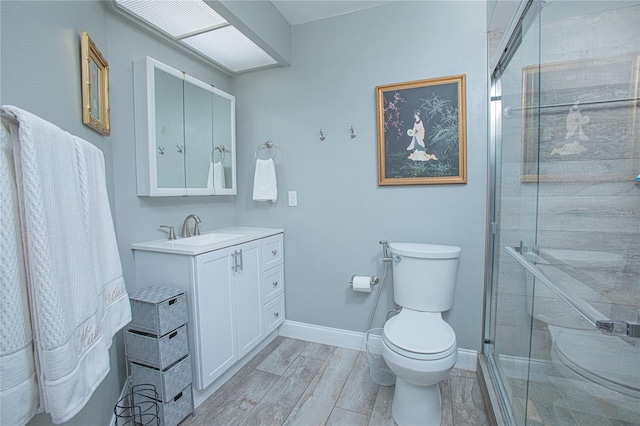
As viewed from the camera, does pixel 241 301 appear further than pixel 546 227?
Yes

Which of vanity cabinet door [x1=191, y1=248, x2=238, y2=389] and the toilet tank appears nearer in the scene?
vanity cabinet door [x1=191, y1=248, x2=238, y2=389]

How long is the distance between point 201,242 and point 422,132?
159 cm

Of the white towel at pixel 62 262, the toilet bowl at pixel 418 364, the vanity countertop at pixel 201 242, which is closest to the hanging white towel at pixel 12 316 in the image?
the white towel at pixel 62 262

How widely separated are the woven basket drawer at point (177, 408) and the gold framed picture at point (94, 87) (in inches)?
51.6

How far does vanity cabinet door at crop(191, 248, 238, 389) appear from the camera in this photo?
1534 mm

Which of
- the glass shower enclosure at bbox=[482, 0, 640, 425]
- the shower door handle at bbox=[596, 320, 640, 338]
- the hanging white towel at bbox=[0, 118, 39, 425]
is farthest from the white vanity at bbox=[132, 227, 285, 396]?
the shower door handle at bbox=[596, 320, 640, 338]

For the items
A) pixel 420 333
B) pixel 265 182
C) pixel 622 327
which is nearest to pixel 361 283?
pixel 420 333

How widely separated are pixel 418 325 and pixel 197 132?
1.86 metres

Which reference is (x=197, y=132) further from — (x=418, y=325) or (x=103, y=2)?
(x=418, y=325)

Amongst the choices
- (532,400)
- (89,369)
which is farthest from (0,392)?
(532,400)

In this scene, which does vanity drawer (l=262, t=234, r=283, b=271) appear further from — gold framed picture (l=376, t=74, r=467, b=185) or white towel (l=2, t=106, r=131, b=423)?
white towel (l=2, t=106, r=131, b=423)

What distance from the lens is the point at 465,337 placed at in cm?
194

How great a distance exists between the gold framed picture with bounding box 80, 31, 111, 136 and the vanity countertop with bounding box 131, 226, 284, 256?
622 mm

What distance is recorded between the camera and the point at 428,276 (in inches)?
68.7
